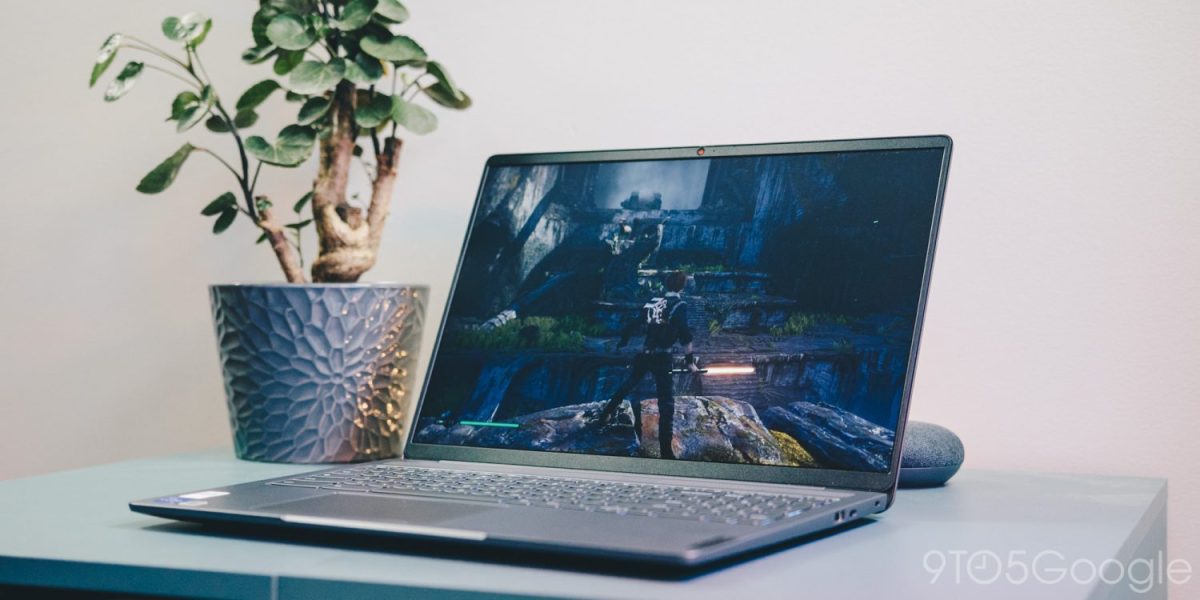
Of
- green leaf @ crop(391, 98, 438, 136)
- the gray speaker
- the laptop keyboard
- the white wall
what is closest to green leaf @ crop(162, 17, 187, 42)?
green leaf @ crop(391, 98, 438, 136)

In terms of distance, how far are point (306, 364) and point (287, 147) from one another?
0.21 meters

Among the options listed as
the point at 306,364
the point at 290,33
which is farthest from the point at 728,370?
the point at 290,33

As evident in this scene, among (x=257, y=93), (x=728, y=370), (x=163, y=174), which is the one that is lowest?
(x=728, y=370)

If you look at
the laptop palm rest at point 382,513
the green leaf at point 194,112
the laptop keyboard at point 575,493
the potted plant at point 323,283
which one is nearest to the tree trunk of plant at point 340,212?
the potted plant at point 323,283

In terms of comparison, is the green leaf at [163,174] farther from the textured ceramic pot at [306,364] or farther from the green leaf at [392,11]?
the green leaf at [392,11]

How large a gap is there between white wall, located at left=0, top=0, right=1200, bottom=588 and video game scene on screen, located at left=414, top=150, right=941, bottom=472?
0.23 m

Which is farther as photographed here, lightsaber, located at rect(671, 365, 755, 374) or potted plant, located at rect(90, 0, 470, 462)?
potted plant, located at rect(90, 0, 470, 462)

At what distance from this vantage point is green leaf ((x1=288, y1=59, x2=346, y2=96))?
0.95 m

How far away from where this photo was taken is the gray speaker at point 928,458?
84 cm

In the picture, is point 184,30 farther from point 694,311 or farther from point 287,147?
point 694,311

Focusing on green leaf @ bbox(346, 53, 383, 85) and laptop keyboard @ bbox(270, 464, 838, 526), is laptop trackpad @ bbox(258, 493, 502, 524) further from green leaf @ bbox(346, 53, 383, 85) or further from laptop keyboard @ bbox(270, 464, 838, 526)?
green leaf @ bbox(346, 53, 383, 85)

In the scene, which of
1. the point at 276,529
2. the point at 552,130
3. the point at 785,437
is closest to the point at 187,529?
the point at 276,529

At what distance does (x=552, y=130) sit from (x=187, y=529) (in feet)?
2.14

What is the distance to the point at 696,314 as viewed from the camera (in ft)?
2.78
